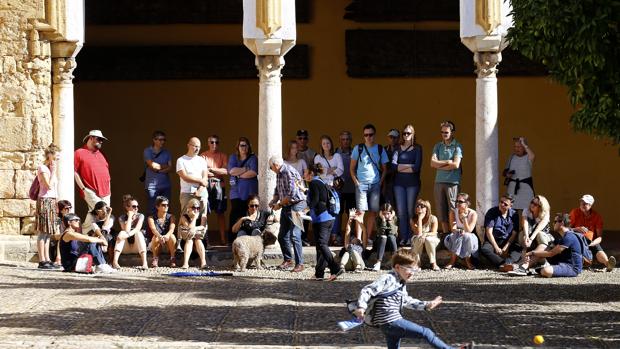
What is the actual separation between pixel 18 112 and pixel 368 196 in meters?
4.72

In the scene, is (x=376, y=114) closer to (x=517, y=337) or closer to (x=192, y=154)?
(x=192, y=154)

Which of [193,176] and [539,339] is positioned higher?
[193,176]

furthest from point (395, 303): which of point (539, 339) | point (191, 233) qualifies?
point (191, 233)

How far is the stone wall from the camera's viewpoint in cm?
1839

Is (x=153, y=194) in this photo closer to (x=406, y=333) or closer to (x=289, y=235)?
(x=289, y=235)

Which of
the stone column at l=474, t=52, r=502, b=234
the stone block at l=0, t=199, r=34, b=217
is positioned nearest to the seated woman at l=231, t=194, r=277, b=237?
the stone block at l=0, t=199, r=34, b=217

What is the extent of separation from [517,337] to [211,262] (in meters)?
6.76

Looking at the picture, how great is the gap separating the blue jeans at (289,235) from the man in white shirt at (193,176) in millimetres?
1597

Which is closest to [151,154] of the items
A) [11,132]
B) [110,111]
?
[11,132]

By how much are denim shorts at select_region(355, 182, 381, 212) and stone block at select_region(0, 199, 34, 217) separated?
4305mm

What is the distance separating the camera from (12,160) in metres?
18.4

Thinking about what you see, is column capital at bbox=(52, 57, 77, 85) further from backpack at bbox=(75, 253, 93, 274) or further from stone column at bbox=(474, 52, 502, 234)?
stone column at bbox=(474, 52, 502, 234)

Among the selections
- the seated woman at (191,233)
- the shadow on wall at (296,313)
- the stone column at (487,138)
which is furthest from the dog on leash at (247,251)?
the stone column at (487,138)

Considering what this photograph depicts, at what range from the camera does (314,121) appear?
22.6m
